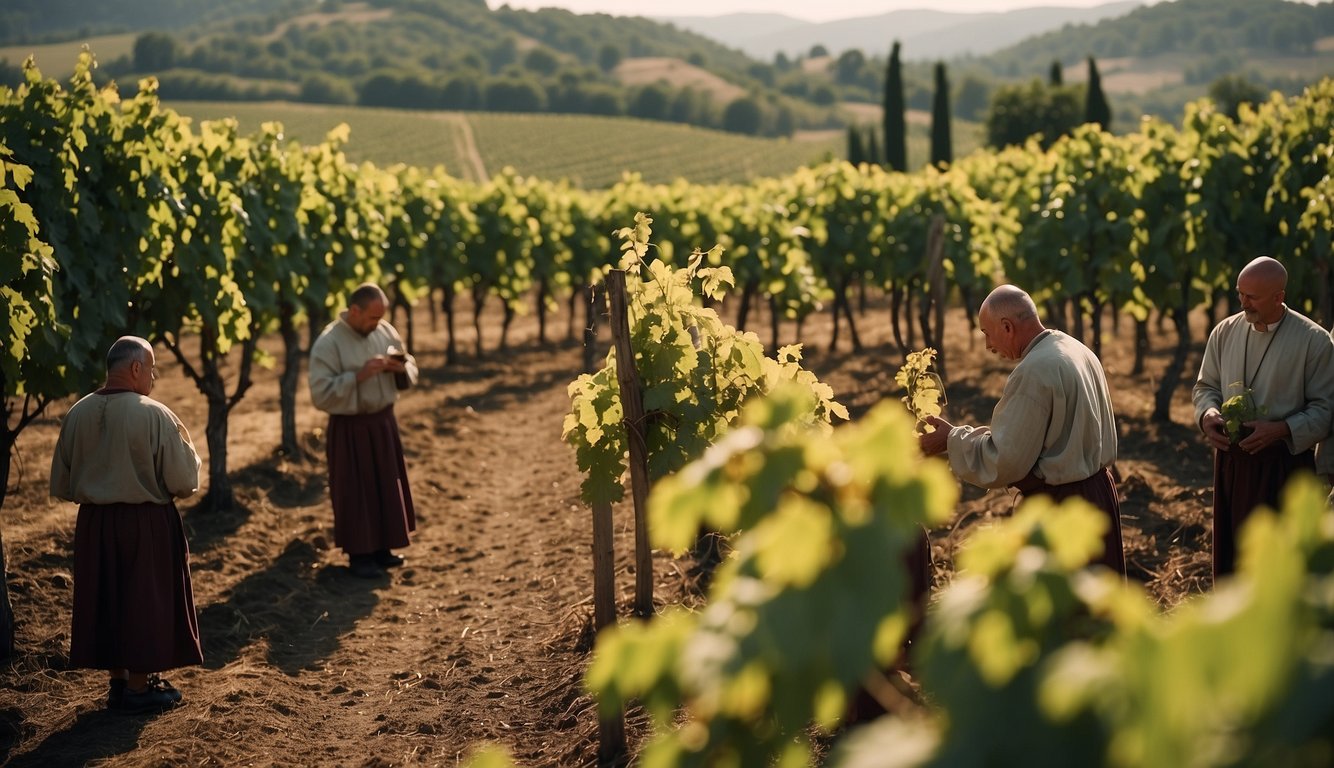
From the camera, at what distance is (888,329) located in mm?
23469

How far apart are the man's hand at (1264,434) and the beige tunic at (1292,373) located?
37mm

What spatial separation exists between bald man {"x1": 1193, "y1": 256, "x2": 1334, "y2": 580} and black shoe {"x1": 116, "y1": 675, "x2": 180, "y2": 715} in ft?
17.9

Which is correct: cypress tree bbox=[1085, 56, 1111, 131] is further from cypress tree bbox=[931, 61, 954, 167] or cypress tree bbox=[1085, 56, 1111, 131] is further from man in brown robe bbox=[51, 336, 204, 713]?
man in brown robe bbox=[51, 336, 204, 713]

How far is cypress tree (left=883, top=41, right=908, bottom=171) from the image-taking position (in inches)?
2042

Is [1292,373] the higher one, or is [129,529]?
[1292,373]

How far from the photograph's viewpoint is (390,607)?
8.23 m

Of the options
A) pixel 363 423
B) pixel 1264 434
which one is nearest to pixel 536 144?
pixel 363 423

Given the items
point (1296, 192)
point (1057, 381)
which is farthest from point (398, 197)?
point (1057, 381)

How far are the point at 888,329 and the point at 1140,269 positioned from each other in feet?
34.7

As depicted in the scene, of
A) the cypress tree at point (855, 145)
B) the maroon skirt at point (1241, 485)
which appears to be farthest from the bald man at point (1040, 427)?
the cypress tree at point (855, 145)

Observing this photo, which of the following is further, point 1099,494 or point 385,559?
point 385,559

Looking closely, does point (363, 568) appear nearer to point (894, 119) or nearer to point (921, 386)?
point (921, 386)

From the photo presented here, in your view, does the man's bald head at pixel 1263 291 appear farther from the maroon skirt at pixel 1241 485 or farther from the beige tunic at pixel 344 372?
the beige tunic at pixel 344 372

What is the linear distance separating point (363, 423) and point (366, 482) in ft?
1.41
